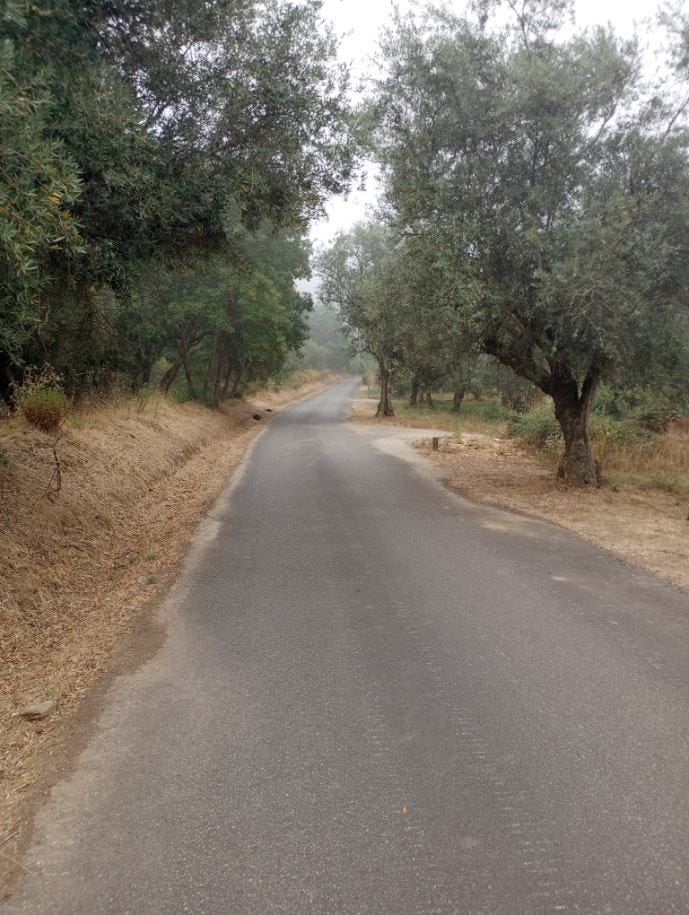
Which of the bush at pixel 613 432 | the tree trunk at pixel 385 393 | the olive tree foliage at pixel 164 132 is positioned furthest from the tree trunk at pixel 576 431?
the tree trunk at pixel 385 393

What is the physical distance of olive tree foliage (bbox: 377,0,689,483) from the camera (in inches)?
351

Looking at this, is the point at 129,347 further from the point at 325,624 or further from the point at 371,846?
the point at 371,846

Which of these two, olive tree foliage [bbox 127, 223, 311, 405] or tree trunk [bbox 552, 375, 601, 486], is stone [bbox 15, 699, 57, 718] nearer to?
tree trunk [bbox 552, 375, 601, 486]

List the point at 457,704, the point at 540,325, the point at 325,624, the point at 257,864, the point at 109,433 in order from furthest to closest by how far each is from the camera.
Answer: the point at 109,433 < the point at 540,325 < the point at 325,624 < the point at 457,704 < the point at 257,864

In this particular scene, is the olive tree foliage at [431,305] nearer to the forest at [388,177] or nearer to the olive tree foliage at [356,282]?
the forest at [388,177]


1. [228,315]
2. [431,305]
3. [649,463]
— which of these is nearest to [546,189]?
[431,305]

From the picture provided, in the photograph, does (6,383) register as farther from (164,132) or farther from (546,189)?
(546,189)

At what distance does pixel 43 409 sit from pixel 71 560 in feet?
13.6

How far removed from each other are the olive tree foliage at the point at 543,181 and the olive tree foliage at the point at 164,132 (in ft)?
8.94

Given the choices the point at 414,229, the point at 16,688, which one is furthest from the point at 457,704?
the point at 414,229

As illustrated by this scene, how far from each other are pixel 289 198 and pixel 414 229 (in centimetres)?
378

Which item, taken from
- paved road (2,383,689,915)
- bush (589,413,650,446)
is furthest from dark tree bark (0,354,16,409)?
bush (589,413,650,446)

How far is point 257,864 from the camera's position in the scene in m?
2.71

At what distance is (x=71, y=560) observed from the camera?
23.0 feet
